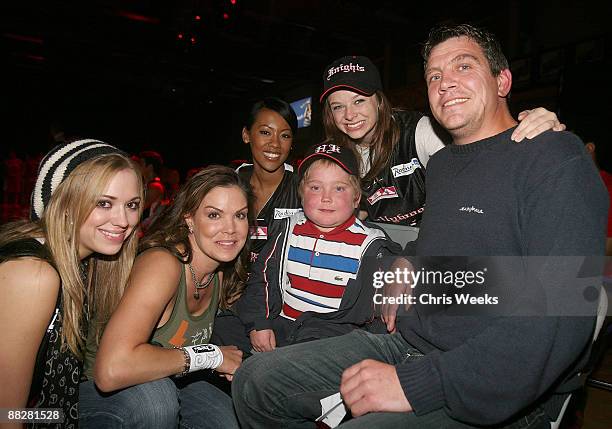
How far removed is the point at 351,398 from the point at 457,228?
2.32ft

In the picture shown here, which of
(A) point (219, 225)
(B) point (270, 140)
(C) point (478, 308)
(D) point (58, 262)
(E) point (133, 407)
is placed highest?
Answer: (B) point (270, 140)

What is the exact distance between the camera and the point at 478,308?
1.42m

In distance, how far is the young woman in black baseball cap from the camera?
2578 mm

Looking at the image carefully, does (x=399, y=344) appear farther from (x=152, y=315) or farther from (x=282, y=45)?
(x=282, y=45)

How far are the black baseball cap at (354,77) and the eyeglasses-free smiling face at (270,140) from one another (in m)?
0.77

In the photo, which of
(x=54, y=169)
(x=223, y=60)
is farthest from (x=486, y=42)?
(x=223, y=60)

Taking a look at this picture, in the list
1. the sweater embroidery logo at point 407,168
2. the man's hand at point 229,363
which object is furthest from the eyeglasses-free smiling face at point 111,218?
the sweater embroidery logo at point 407,168

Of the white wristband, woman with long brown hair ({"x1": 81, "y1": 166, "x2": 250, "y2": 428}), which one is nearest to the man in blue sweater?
the white wristband

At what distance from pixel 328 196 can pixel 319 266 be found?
0.41 meters

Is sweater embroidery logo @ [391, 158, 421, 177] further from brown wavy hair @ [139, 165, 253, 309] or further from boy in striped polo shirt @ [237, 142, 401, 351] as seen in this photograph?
brown wavy hair @ [139, 165, 253, 309]

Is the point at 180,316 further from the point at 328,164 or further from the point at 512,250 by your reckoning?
the point at 512,250

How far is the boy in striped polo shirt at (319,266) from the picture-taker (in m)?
2.16

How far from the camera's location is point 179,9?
9828 millimetres

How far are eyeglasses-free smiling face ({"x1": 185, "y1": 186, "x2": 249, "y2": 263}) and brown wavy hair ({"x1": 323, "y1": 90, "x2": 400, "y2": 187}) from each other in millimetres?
858
